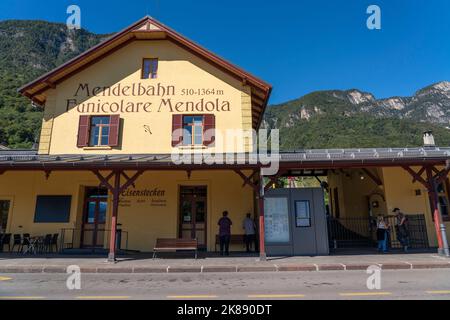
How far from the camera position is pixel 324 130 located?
57.7m

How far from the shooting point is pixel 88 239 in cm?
1318

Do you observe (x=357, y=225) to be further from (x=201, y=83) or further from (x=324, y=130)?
(x=324, y=130)

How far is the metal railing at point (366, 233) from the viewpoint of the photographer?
12617 mm

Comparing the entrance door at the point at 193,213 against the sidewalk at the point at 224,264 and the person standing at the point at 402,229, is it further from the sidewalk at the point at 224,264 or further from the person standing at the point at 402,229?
the person standing at the point at 402,229

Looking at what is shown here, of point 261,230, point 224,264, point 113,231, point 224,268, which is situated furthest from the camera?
point 261,230

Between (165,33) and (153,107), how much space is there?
140 inches

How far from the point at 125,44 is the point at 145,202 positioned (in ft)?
24.5

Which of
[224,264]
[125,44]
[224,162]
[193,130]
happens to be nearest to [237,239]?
[224,264]

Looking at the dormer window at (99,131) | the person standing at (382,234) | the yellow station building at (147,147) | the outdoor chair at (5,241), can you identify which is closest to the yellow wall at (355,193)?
the yellow station building at (147,147)

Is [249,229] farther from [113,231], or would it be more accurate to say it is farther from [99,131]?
[99,131]

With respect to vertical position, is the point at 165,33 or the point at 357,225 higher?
the point at 165,33

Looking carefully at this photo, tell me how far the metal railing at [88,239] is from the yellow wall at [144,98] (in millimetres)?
3382
